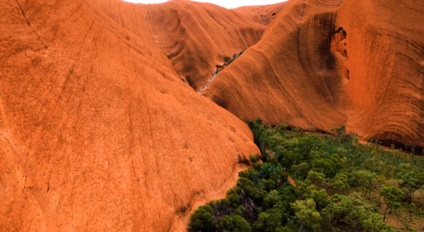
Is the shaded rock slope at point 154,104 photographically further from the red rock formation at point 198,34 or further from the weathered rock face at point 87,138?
the red rock formation at point 198,34

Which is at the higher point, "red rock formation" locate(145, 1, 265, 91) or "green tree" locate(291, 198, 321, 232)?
"red rock formation" locate(145, 1, 265, 91)

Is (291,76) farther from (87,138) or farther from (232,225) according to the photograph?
(87,138)

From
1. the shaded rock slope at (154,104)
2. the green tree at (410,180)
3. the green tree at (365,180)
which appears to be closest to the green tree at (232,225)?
the shaded rock slope at (154,104)

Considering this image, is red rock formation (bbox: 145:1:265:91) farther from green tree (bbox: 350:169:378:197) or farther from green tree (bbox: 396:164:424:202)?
green tree (bbox: 396:164:424:202)

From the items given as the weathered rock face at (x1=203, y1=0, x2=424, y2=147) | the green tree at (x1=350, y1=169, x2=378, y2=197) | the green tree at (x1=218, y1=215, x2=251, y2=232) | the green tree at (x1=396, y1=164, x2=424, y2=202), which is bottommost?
the green tree at (x1=218, y1=215, x2=251, y2=232)

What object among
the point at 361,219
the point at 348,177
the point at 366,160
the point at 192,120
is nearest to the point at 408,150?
the point at 366,160

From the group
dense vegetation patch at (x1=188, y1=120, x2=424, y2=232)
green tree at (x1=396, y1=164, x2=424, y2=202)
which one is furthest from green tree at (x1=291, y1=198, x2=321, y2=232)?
green tree at (x1=396, y1=164, x2=424, y2=202)

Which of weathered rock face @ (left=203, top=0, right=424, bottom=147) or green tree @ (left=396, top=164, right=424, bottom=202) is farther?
weathered rock face @ (left=203, top=0, right=424, bottom=147)
